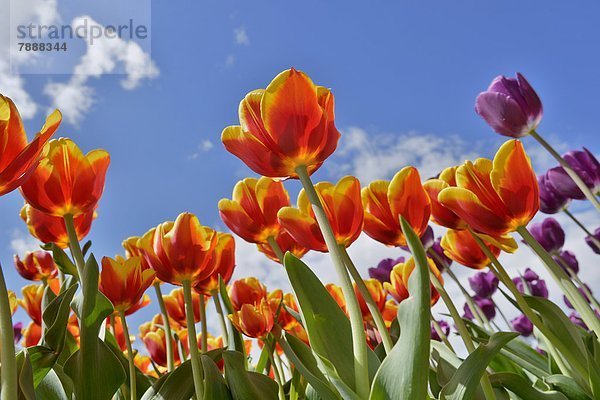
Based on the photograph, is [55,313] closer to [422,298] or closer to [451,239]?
[422,298]

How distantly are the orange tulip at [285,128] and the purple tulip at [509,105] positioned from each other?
108 cm

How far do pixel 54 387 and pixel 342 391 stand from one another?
0.66 metres

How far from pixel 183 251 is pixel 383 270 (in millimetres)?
1524

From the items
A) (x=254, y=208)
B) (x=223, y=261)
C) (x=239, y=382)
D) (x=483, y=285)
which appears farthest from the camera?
(x=483, y=285)

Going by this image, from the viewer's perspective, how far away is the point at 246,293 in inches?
66.5

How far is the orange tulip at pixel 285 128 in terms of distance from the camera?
960 millimetres

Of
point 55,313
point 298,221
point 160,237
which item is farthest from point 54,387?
point 298,221

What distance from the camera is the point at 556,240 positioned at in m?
3.14

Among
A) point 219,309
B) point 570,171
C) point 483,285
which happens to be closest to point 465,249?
point 570,171

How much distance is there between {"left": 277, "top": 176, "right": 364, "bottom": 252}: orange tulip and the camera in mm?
1178

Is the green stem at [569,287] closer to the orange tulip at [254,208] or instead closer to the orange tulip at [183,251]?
the orange tulip at [254,208]

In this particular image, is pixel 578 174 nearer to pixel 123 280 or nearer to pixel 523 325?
pixel 523 325

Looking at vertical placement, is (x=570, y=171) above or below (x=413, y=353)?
above

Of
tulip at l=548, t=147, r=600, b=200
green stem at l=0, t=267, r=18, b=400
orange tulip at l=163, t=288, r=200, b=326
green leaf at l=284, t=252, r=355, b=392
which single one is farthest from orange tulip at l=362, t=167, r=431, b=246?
tulip at l=548, t=147, r=600, b=200
